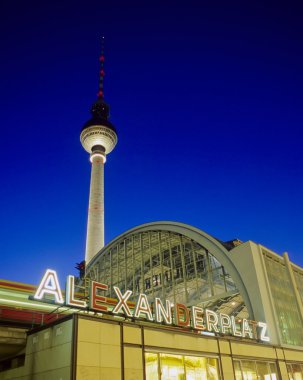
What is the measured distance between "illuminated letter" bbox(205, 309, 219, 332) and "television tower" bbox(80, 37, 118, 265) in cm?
5190

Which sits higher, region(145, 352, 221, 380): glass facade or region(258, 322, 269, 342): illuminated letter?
region(258, 322, 269, 342): illuminated letter

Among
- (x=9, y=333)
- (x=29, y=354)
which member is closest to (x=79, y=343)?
(x=29, y=354)

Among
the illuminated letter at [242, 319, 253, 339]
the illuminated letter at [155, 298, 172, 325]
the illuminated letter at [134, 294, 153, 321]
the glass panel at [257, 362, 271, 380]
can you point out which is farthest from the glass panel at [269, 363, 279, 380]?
the illuminated letter at [134, 294, 153, 321]

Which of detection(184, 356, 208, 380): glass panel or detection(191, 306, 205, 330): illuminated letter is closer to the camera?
detection(184, 356, 208, 380): glass panel

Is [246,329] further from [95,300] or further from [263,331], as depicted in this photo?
[95,300]

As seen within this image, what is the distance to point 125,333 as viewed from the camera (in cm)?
1914

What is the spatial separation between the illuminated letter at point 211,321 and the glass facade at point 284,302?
810cm

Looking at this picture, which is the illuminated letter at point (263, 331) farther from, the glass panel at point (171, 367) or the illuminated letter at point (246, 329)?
the glass panel at point (171, 367)

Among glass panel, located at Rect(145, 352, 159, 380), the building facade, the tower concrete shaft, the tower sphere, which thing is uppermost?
the tower sphere

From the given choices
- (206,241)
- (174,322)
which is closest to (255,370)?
(174,322)

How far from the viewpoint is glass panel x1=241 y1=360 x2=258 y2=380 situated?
24.7 metres

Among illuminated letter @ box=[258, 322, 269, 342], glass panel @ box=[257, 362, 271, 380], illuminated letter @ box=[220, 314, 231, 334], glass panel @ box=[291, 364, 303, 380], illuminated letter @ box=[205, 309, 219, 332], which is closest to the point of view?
illuminated letter @ box=[205, 309, 219, 332]

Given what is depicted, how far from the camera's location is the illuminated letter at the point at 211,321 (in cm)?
2527

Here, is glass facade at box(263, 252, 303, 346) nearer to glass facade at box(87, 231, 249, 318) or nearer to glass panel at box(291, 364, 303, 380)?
glass panel at box(291, 364, 303, 380)
